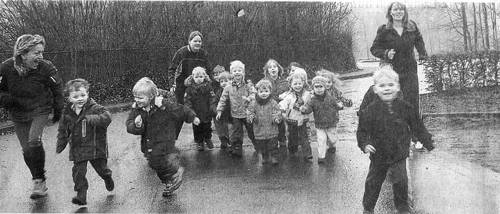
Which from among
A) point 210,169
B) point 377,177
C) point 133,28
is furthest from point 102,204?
point 133,28

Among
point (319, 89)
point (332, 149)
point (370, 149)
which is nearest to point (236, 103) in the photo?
point (319, 89)

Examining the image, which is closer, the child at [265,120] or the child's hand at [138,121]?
the child's hand at [138,121]

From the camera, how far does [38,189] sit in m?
4.83

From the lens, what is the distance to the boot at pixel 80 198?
4488 millimetres

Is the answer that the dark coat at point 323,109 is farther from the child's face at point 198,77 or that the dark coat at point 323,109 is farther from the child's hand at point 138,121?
the child's hand at point 138,121

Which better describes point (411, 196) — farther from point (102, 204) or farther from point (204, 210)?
point (102, 204)

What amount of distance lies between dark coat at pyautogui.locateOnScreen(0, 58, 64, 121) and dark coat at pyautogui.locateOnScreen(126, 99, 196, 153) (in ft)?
2.59

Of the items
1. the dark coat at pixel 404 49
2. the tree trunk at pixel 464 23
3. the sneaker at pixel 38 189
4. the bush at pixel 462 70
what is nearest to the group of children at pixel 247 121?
the sneaker at pixel 38 189

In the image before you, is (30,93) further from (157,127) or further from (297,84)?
(297,84)

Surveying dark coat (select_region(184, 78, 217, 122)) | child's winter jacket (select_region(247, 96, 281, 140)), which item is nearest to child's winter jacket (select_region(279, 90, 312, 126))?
child's winter jacket (select_region(247, 96, 281, 140))

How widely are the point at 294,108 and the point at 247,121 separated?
1.80ft

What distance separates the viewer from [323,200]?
450 centimetres

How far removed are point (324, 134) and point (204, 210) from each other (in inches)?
81.8

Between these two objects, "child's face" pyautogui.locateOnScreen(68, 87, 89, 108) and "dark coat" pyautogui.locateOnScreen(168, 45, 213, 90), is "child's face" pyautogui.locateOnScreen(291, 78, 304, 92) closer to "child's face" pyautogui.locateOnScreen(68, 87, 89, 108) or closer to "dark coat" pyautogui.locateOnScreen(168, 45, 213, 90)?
"dark coat" pyautogui.locateOnScreen(168, 45, 213, 90)
